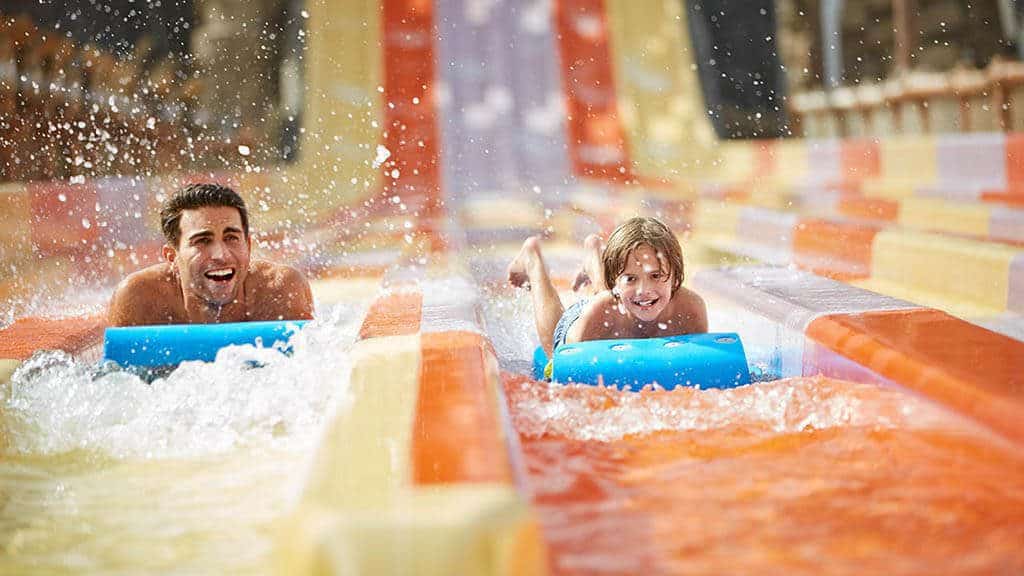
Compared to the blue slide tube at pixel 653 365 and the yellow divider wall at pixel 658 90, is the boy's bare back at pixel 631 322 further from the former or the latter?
the yellow divider wall at pixel 658 90

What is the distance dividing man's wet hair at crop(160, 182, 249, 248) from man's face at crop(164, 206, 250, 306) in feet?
0.04

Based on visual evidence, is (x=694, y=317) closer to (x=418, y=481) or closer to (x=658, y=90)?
(x=418, y=481)

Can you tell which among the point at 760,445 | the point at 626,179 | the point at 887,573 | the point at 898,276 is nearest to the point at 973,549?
the point at 887,573

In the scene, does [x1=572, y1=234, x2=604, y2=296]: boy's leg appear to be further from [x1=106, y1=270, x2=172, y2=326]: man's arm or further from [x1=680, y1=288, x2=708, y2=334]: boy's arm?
[x1=106, y1=270, x2=172, y2=326]: man's arm

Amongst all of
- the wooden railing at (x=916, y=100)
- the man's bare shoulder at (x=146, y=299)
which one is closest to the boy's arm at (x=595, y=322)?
the man's bare shoulder at (x=146, y=299)

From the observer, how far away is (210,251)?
255cm

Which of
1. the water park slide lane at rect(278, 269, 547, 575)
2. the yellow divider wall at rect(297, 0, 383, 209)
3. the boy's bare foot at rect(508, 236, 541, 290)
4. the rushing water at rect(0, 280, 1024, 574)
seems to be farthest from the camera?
the yellow divider wall at rect(297, 0, 383, 209)

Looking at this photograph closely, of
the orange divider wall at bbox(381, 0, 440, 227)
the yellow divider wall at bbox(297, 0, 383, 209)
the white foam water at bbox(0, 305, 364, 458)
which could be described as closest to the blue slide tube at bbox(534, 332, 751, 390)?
the white foam water at bbox(0, 305, 364, 458)

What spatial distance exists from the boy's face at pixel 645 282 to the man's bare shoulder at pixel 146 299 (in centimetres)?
109

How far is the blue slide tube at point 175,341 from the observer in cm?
239

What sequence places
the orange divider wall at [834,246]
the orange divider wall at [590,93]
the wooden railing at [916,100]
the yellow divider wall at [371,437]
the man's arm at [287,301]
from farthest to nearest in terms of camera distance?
1. the orange divider wall at [590,93]
2. the wooden railing at [916,100]
3. the orange divider wall at [834,246]
4. the man's arm at [287,301]
5. the yellow divider wall at [371,437]

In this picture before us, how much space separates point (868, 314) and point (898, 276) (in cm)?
102

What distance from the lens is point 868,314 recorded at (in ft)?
7.69

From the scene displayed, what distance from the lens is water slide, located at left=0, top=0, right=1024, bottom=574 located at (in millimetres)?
1306
